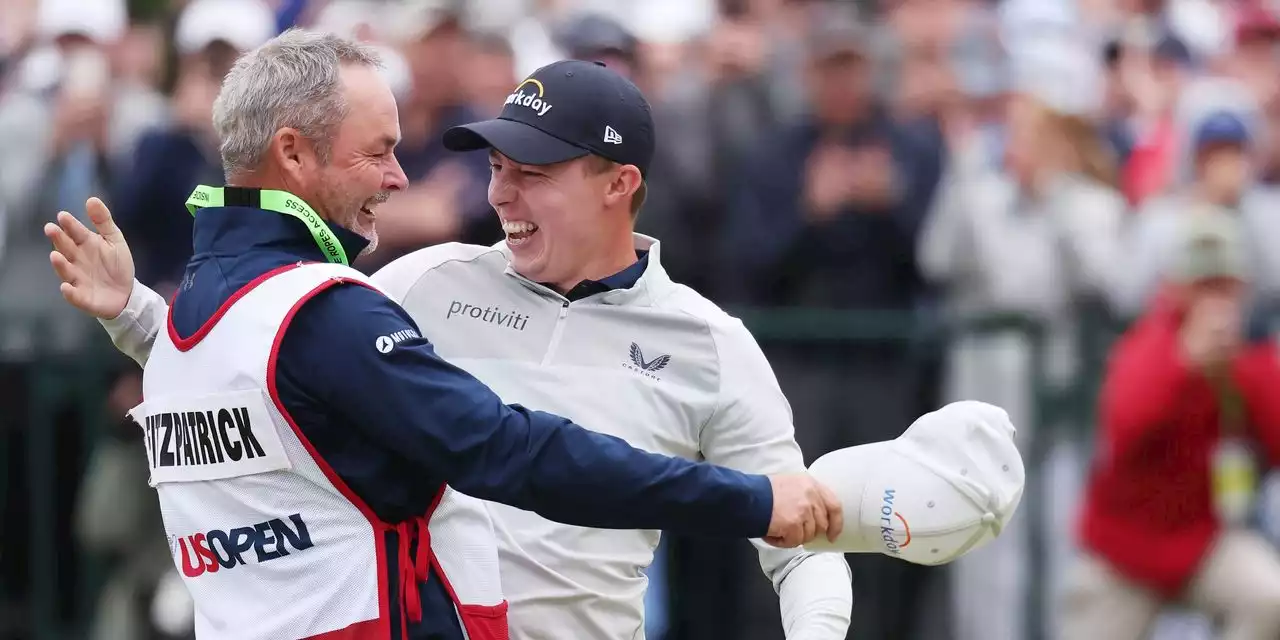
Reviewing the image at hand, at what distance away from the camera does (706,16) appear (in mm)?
10719

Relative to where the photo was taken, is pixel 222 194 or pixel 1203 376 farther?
pixel 1203 376

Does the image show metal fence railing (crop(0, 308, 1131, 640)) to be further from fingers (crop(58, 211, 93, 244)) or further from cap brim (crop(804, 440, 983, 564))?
fingers (crop(58, 211, 93, 244))

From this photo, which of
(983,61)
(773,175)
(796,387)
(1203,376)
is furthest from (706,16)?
(1203,376)

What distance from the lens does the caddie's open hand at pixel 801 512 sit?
440cm

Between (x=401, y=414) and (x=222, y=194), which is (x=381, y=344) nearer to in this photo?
(x=401, y=414)

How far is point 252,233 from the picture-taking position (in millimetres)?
4344

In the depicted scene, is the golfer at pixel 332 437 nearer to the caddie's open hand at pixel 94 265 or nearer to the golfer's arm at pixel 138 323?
the caddie's open hand at pixel 94 265

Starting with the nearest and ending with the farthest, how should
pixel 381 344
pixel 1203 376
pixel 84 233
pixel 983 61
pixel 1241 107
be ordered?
pixel 381 344 < pixel 84 233 < pixel 1203 376 < pixel 1241 107 < pixel 983 61

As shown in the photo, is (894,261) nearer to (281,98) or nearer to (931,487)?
(931,487)

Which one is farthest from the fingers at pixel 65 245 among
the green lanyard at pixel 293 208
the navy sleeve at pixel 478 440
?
the navy sleeve at pixel 478 440

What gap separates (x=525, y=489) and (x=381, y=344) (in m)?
0.41

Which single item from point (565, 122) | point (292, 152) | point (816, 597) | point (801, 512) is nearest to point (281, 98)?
point (292, 152)

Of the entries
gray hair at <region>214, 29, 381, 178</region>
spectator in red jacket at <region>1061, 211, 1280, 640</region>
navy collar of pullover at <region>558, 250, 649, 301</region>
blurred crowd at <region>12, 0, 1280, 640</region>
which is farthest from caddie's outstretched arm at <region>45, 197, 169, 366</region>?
spectator in red jacket at <region>1061, 211, 1280, 640</region>

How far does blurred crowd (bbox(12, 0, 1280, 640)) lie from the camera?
8469 millimetres
